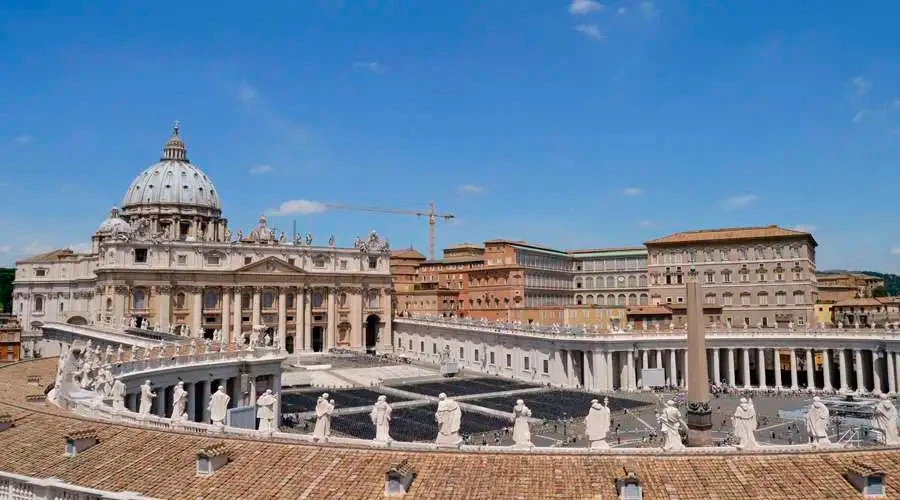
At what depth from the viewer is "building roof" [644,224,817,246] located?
292 ft

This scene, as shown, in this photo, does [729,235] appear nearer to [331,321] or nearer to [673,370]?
[673,370]

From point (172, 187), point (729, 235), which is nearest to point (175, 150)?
point (172, 187)

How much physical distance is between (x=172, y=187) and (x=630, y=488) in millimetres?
116104

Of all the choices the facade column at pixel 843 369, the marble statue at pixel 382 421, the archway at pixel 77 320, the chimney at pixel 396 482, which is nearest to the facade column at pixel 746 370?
the facade column at pixel 843 369

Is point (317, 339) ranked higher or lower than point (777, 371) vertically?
higher

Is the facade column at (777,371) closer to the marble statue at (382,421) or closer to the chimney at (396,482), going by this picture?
the marble statue at (382,421)

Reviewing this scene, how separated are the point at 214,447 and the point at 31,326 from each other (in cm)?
10410

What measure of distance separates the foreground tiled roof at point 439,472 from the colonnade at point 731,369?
53564 mm

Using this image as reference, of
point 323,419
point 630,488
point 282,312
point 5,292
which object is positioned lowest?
point 630,488

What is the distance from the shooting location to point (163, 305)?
308 feet

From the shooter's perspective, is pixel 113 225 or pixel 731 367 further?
pixel 113 225

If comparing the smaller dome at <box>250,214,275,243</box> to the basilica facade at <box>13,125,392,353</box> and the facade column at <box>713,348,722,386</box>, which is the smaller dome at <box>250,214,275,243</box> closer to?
the basilica facade at <box>13,125,392,353</box>

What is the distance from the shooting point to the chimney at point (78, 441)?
21125mm

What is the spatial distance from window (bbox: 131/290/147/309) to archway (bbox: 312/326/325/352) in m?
23.8
